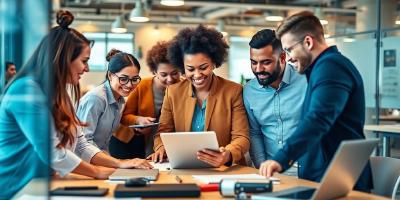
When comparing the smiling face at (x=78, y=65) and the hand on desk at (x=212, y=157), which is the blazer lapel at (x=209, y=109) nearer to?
the hand on desk at (x=212, y=157)

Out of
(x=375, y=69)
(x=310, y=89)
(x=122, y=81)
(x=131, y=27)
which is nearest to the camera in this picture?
(x=310, y=89)

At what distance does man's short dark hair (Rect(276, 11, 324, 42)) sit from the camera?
238 cm

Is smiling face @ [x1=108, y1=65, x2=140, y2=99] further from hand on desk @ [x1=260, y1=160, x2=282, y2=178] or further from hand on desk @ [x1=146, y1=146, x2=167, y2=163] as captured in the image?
hand on desk @ [x1=260, y1=160, x2=282, y2=178]

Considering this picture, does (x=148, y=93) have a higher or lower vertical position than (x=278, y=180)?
higher

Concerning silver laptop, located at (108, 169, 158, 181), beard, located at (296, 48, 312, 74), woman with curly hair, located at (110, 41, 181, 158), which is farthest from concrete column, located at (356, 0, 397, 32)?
silver laptop, located at (108, 169, 158, 181)

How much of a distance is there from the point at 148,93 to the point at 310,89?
61.2 inches

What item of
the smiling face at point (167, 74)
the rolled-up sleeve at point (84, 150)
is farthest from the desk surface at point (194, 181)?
the smiling face at point (167, 74)

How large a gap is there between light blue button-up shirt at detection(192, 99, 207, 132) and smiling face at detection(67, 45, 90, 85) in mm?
767

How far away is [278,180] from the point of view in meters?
2.45

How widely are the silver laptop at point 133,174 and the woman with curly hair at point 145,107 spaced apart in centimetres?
87

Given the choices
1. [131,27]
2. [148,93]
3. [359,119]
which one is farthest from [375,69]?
[131,27]

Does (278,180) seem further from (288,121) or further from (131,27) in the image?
(131,27)

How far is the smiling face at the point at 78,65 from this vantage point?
241 cm

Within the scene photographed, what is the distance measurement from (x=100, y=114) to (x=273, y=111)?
971mm
